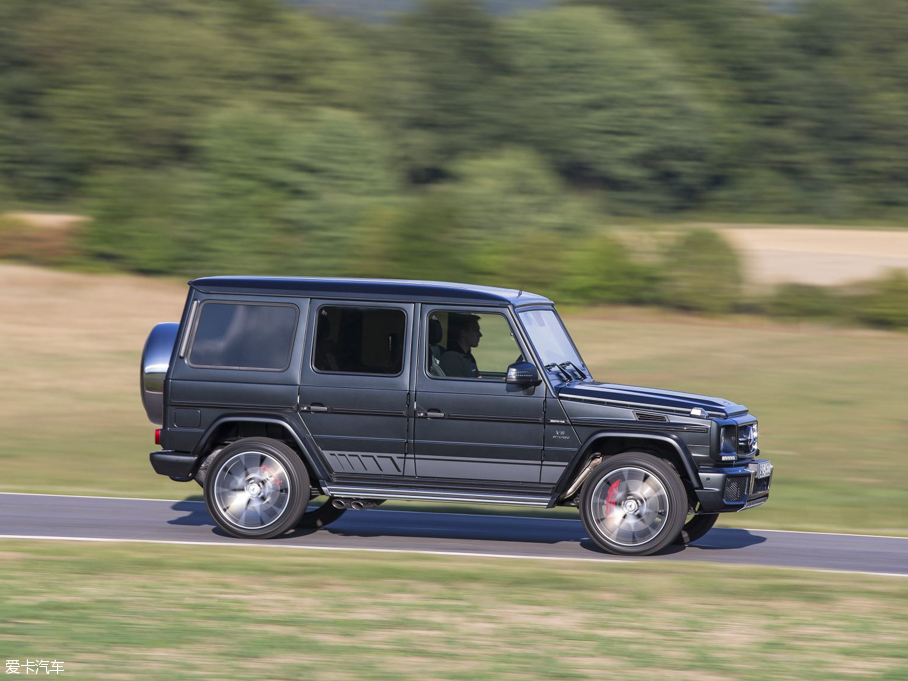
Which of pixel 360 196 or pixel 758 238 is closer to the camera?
pixel 360 196

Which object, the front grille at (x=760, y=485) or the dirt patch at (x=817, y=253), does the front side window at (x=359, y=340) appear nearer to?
the front grille at (x=760, y=485)

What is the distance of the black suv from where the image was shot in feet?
33.3

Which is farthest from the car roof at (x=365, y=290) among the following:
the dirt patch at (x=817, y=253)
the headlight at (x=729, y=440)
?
the dirt patch at (x=817, y=253)

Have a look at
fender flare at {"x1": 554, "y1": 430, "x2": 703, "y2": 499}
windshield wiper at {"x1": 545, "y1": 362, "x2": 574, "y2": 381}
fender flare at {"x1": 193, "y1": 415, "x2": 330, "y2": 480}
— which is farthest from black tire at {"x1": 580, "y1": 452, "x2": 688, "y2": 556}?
fender flare at {"x1": 193, "y1": 415, "x2": 330, "y2": 480}

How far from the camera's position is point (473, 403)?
10.3 meters

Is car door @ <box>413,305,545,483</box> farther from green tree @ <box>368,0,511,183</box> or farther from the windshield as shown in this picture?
green tree @ <box>368,0,511,183</box>

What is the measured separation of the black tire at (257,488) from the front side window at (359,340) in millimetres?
796

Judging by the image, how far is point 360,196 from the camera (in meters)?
42.2

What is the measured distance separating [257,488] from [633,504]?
118 inches

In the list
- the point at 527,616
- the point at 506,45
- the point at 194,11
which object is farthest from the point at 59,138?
the point at 527,616

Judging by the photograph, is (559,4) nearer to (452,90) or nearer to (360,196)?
(452,90)

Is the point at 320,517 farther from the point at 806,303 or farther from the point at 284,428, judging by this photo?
the point at 806,303

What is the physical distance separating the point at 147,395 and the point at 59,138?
151 ft

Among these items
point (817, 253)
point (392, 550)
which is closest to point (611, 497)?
point (392, 550)
